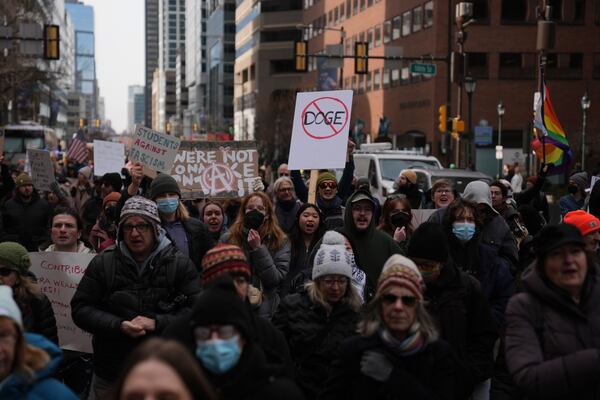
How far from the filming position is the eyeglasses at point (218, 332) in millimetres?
3691

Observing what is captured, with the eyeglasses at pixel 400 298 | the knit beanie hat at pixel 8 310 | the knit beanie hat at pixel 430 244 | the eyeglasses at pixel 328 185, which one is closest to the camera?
the knit beanie hat at pixel 8 310

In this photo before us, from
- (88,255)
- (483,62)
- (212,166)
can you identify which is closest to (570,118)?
(483,62)

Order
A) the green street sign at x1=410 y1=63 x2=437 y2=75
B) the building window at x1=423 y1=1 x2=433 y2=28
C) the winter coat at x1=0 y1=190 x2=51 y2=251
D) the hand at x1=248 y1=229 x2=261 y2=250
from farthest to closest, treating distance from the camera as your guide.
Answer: the building window at x1=423 y1=1 x2=433 y2=28 → the green street sign at x1=410 y1=63 x2=437 y2=75 → the winter coat at x1=0 y1=190 x2=51 y2=251 → the hand at x1=248 y1=229 x2=261 y2=250

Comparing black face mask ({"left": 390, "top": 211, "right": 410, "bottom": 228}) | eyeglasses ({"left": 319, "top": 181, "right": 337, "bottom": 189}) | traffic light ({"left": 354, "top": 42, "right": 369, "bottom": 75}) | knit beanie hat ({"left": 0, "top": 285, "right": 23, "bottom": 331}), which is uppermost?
traffic light ({"left": 354, "top": 42, "right": 369, "bottom": 75})

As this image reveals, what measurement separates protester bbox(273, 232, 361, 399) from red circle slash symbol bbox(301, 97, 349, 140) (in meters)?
5.38

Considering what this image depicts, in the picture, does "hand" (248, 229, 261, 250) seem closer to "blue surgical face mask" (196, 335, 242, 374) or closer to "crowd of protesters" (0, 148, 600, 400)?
"crowd of protesters" (0, 148, 600, 400)

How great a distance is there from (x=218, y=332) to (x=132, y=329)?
1.94 meters

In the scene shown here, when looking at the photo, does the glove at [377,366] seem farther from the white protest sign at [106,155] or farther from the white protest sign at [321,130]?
the white protest sign at [106,155]

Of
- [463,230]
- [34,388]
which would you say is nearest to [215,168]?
[463,230]

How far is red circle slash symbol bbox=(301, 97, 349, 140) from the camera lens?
1078 centimetres

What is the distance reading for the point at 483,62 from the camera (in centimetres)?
5462

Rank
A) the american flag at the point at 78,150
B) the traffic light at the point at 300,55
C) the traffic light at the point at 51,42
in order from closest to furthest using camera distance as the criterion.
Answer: the american flag at the point at 78,150
the traffic light at the point at 51,42
the traffic light at the point at 300,55

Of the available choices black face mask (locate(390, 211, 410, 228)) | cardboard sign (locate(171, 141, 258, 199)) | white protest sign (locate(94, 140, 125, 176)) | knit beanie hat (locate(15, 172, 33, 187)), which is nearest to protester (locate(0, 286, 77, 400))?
black face mask (locate(390, 211, 410, 228))

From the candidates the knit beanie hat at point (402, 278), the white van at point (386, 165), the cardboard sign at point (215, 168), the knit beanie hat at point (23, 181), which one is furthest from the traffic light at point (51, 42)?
the knit beanie hat at point (402, 278)
